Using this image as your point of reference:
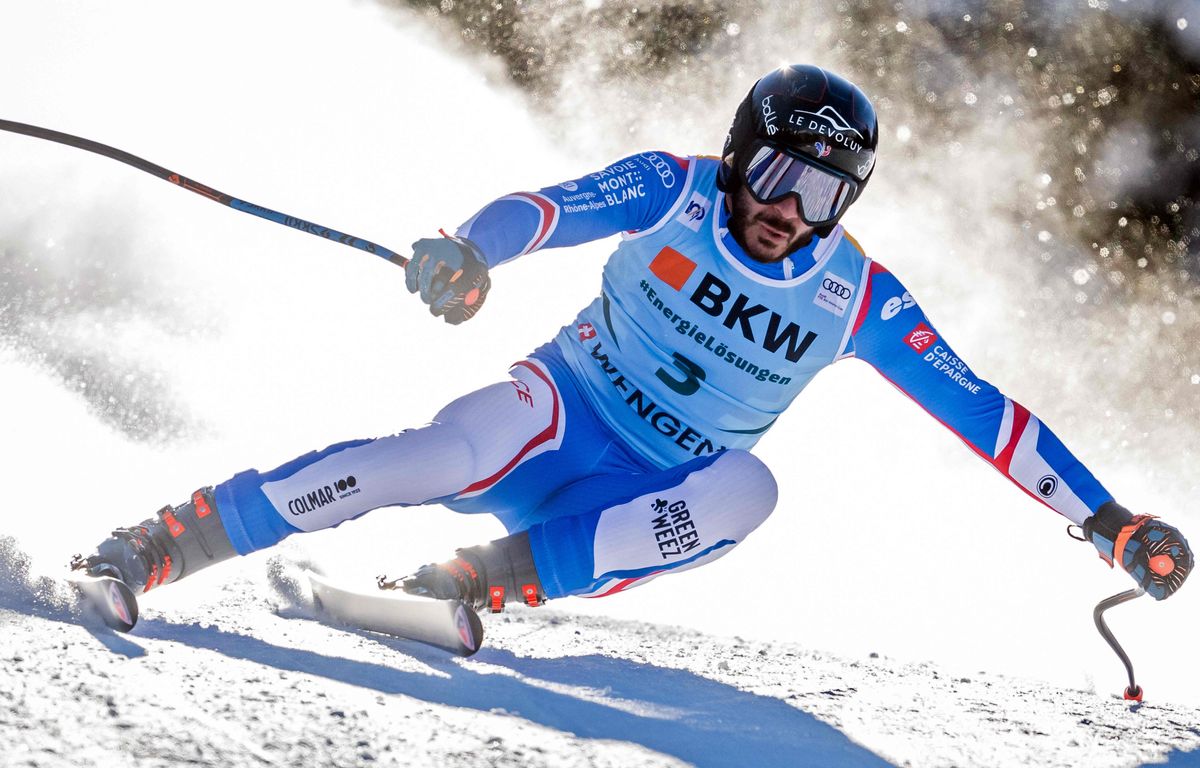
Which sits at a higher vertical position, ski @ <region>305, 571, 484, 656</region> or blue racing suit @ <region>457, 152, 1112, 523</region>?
blue racing suit @ <region>457, 152, 1112, 523</region>

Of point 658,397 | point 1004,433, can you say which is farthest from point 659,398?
point 1004,433

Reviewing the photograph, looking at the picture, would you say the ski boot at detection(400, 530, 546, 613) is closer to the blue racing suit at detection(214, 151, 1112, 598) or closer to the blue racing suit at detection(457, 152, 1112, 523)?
the blue racing suit at detection(214, 151, 1112, 598)

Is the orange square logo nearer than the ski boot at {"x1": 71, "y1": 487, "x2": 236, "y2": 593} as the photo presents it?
No

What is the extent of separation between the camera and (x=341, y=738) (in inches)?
82.8

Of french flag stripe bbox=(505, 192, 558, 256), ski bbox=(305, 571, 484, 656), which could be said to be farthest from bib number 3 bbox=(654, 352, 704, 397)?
ski bbox=(305, 571, 484, 656)

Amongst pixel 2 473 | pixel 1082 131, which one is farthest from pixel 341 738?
pixel 1082 131

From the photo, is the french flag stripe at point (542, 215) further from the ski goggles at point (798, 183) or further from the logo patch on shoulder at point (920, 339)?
the logo patch on shoulder at point (920, 339)

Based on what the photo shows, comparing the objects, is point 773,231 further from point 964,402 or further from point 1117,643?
point 1117,643

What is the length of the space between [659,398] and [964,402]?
3.26ft

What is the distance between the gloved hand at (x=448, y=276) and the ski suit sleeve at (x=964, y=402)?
133 cm

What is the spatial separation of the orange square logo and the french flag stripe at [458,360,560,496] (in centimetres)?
51

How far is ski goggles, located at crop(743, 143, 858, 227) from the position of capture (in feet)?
11.8

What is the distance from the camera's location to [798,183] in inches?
142

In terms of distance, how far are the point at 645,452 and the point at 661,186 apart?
90 cm
